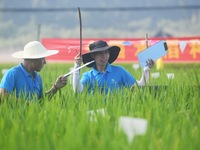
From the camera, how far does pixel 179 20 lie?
52812 millimetres

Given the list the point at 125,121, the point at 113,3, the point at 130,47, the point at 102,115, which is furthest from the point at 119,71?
the point at 113,3

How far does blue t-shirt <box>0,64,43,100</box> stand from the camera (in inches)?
139

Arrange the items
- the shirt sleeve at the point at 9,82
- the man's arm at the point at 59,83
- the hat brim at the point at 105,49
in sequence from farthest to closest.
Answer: the hat brim at the point at 105,49, the shirt sleeve at the point at 9,82, the man's arm at the point at 59,83

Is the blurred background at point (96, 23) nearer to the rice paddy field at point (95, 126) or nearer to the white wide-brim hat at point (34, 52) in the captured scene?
the white wide-brim hat at point (34, 52)

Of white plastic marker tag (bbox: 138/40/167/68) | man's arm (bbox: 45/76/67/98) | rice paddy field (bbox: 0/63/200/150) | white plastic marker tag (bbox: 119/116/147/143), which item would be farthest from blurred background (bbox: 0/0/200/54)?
white plastic marker tag (bbox: 119/116/147/143)

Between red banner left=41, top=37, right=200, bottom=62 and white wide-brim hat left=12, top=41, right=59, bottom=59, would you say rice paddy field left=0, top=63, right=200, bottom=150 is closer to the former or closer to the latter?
white wide-brim hat left=12, top=41, right=59, bottom=59

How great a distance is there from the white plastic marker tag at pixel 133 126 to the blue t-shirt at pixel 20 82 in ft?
5.53

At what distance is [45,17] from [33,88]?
5077cm

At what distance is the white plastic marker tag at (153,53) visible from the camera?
12.8 ft

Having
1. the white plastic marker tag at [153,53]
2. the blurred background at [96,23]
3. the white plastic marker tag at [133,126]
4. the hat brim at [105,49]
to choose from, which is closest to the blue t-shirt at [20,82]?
the hat brim at [105,49]

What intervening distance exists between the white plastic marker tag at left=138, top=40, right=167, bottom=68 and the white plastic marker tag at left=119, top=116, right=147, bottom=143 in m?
2.04

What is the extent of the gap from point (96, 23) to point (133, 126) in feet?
169

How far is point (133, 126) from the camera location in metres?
1.83

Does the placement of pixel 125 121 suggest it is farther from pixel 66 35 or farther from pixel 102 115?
pixel 66 35
